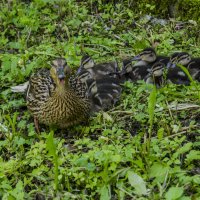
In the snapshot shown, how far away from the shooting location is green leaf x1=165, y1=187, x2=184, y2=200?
3350 mm

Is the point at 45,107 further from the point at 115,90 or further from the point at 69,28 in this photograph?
the point at 69,28

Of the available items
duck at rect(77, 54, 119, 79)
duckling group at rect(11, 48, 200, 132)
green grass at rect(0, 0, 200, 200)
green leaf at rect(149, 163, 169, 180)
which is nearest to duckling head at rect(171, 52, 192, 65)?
duckling group at rect(11, 48, 200, 132)

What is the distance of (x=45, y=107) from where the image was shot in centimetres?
450

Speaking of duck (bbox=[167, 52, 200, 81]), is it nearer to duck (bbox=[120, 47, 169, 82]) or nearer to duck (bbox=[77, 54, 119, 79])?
duck (bbox=[120, 47, 169, 82])

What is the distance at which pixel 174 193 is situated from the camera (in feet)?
11.0

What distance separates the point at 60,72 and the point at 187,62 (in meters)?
1.28

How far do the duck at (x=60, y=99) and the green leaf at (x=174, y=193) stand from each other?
4.12 feet

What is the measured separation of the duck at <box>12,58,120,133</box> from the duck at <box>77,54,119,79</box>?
404mm

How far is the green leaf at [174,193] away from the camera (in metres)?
3.35

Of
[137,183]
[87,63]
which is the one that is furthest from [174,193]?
[87,63]

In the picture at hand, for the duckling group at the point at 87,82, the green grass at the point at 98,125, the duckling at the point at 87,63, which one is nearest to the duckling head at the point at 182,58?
the duckling group at the point at 87,82

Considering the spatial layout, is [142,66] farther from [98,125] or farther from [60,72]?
[60,72]

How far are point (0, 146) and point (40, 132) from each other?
0.39m

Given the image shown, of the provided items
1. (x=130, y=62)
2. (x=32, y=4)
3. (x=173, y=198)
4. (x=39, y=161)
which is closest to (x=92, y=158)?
(x=39, y=161)
